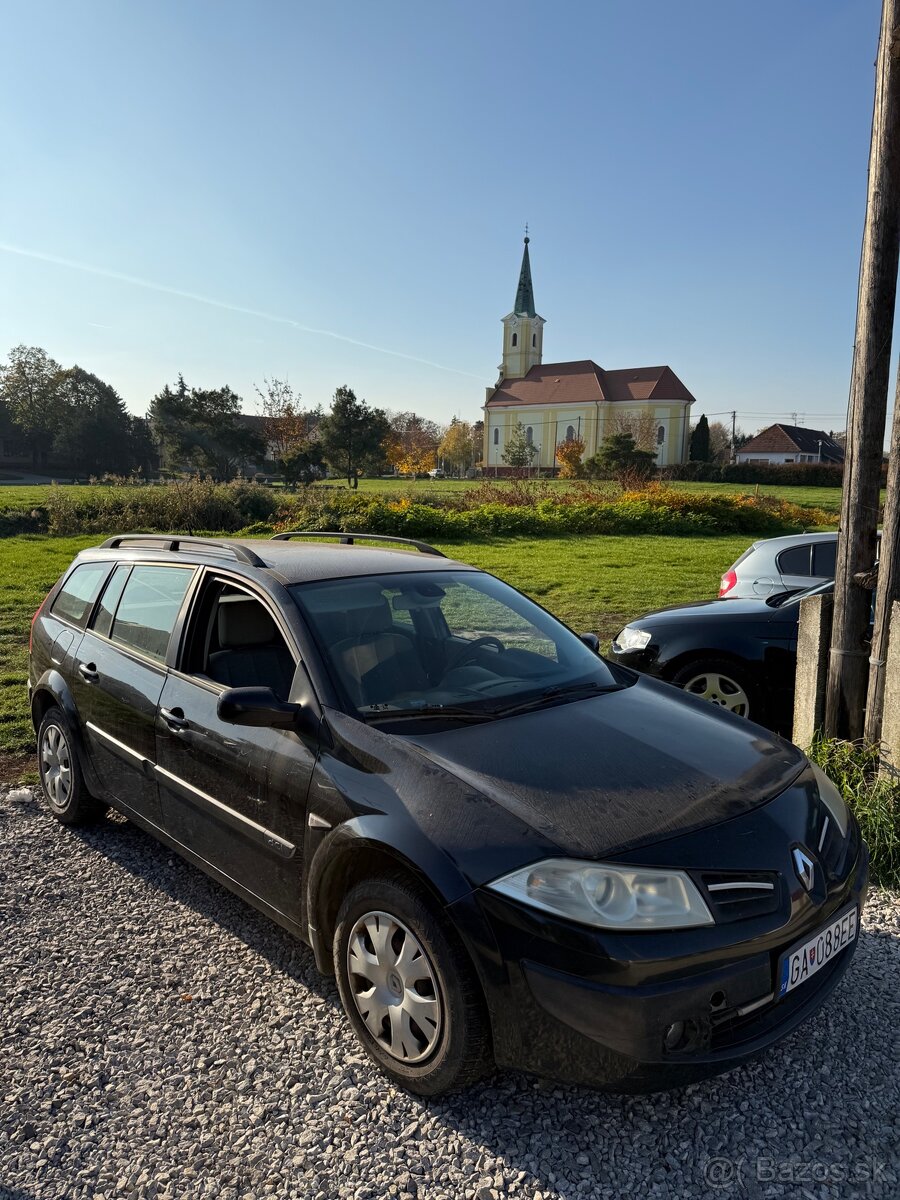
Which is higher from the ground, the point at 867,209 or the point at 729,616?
the point at 867,209

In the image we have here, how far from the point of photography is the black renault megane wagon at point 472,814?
219 centimetres

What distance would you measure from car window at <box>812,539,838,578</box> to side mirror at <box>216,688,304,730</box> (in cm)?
576

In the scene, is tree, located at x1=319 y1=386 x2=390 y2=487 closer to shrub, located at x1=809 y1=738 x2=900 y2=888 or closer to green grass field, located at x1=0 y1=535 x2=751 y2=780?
green grass field, located at x1=0 y1=535 x2=751 y2=780

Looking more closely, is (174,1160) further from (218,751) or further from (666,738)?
(666,738)

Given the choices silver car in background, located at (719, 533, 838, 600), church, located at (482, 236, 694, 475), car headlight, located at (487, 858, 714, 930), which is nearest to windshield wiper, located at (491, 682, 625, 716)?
car headlight, located at (487, 858, 714, 930)

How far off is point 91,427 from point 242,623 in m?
65.7

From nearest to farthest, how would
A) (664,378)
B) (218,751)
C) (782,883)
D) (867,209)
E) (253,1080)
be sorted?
(782,883), (253,1080), (218,751), (867,209), (664,378)

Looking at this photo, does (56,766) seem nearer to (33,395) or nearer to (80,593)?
(80,593)

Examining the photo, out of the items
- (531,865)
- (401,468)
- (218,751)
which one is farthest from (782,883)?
(401,468)

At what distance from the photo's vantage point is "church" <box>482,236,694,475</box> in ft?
274

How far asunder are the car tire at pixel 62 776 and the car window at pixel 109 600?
1.93 ft

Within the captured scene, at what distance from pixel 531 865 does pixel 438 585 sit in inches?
69.6

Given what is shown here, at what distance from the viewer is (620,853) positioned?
2.29 metres

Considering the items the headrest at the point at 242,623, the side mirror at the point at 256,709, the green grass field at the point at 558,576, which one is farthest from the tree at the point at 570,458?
the side mirror at the point at 256,709
